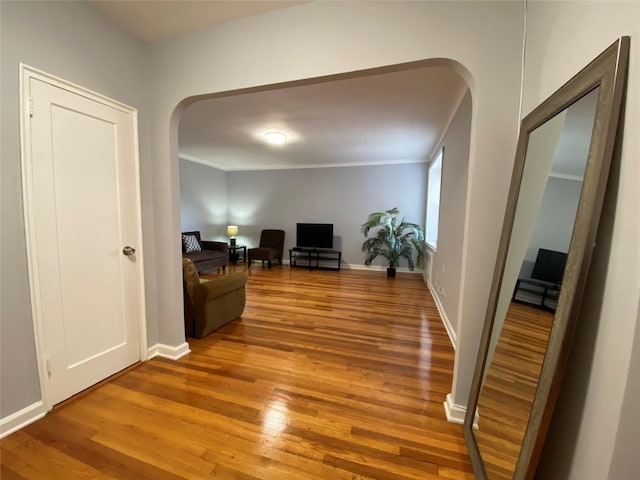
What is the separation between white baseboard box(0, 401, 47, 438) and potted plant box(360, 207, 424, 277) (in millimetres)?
5031

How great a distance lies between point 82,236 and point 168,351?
46.0 inches

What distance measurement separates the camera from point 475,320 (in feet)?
4.96

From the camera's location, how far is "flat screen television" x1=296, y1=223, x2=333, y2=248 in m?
6.19

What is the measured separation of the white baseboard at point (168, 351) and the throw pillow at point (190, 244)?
319cm

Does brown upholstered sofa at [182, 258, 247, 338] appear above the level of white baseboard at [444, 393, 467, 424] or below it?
above

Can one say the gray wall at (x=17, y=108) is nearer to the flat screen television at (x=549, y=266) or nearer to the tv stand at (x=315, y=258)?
the flat screen television at (x=549, y=266)

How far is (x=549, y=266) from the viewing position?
0.97 metres

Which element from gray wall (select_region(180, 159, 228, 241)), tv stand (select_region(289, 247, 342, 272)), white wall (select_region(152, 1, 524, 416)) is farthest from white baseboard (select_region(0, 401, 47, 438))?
tv stand (select_region(289, 247, 342, 272))

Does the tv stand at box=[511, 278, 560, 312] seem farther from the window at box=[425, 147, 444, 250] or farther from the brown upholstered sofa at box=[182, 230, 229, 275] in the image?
the brown upholstered sofa at box=[182, 230, 229, 275]

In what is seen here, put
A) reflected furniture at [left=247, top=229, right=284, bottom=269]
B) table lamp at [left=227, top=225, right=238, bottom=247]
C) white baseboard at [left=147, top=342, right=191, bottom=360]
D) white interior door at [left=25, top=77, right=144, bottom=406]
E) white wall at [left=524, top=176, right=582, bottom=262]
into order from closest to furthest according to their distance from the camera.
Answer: white wall at [left=524, top=176, right=582, bottom=262] → white interior door at [left=25, top=77, right=144, bottom=406] → white baseboard at [left=147, top=342, right=191, bottom=360] → reflected furniture at [left=247, top=229, right=284, bottom=269] → table lamp at [left=227, top=225, right=238, bottom=247]

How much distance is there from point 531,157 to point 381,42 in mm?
1055

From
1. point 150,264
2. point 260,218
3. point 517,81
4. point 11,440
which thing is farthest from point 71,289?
point 260,218

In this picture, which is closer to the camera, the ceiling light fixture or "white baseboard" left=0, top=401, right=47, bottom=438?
"white baseboard" left=0, top=401, right=47, bottom=438

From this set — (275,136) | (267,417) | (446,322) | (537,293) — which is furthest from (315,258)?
(537,293)
